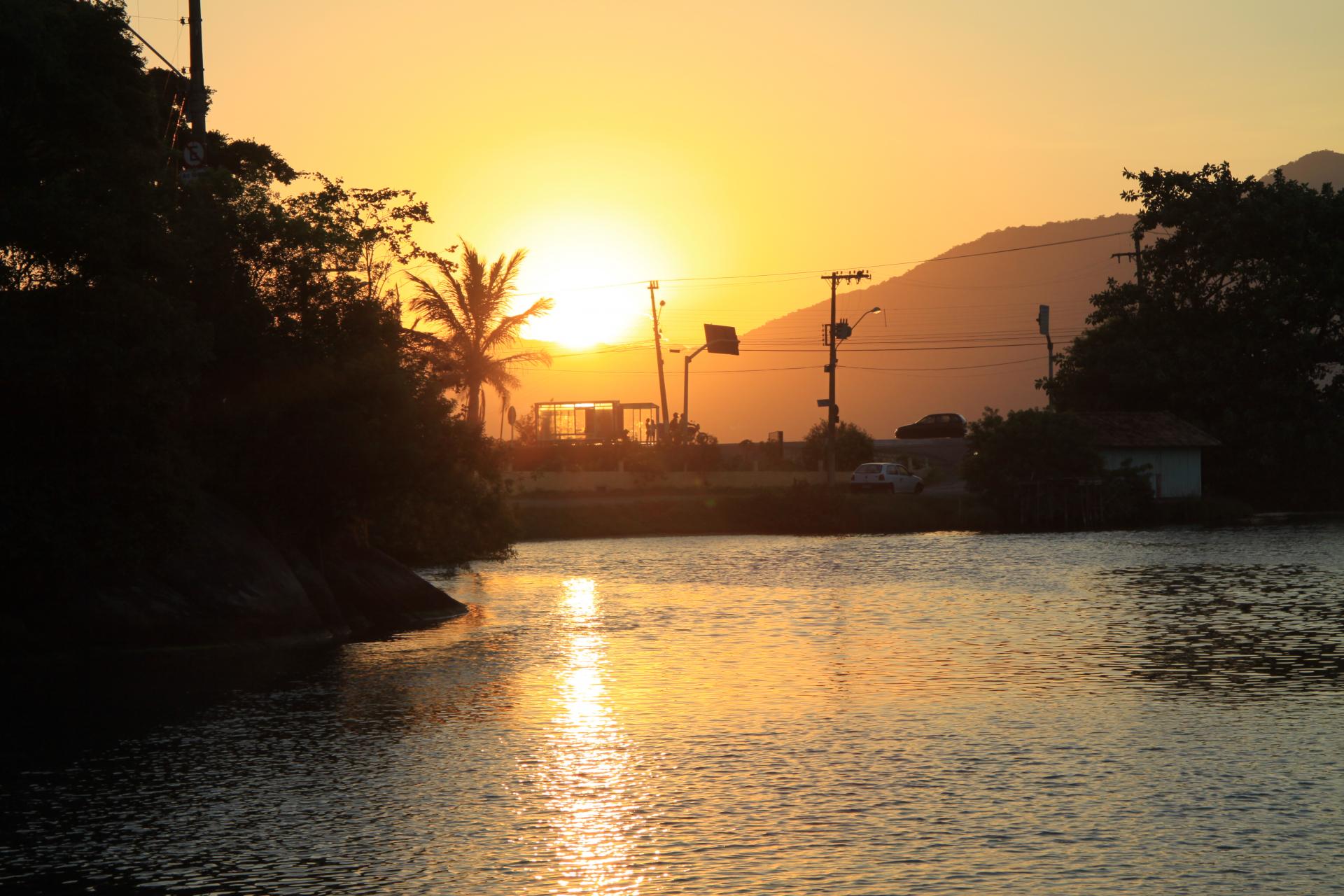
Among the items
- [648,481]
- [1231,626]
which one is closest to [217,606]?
[1231,626]

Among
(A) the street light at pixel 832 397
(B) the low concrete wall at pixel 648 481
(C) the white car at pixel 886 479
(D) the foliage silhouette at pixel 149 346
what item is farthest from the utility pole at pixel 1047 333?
(D) the foliage silhouette at pixel 149 346

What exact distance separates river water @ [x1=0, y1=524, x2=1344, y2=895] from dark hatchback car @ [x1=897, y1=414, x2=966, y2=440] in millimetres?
83906

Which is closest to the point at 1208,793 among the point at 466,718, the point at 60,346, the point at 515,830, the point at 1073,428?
the point at 515,830

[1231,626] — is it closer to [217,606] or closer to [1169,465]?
[217,606]

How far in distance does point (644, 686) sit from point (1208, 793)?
356 inches

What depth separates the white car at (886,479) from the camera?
250ft

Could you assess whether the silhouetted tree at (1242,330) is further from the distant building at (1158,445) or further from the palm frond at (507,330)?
the palm frond at (507,330)

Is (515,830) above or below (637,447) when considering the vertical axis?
below

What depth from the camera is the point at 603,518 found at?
61594mm

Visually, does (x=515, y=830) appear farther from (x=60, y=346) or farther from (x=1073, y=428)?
(x=1073, y=428)

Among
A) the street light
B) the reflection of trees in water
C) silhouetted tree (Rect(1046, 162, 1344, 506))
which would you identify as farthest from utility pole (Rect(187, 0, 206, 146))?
silhouetted tree (Rect(1046, 162, 1344, 506))

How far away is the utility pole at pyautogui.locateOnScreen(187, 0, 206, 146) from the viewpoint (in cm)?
3081

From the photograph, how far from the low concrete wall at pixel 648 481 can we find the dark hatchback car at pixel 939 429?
3470 centimetres

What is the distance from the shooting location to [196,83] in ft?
102
